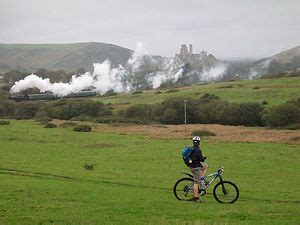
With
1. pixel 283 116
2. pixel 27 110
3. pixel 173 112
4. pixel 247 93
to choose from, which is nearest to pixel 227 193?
pixel 283 116

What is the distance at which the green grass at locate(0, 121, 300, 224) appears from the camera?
17172 millimetres

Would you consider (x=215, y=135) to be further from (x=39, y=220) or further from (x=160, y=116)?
(x=39, y=220)

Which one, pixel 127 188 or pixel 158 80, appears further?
pixel 158 80

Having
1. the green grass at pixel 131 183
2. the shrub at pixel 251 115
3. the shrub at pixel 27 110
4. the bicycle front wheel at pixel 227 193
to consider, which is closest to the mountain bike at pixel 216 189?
the bicycle front wheel at pixel 227 193

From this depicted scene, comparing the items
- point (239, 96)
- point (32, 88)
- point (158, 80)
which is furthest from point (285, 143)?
point (158, 80)

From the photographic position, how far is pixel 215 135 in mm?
63219

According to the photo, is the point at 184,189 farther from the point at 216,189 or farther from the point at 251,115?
the point at 251,115

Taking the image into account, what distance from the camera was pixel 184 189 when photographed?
20922mm

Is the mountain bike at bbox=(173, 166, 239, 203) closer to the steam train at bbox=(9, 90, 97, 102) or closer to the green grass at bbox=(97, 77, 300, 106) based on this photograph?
the green grass at bbox=(97, 77, 300, 106)

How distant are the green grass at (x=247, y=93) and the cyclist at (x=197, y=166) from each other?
74.9m

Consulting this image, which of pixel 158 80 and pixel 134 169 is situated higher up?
pixel 158 80

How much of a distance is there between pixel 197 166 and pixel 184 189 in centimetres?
126

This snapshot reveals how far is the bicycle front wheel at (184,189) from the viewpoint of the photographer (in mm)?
20922

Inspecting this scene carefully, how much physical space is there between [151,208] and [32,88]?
368 feet
